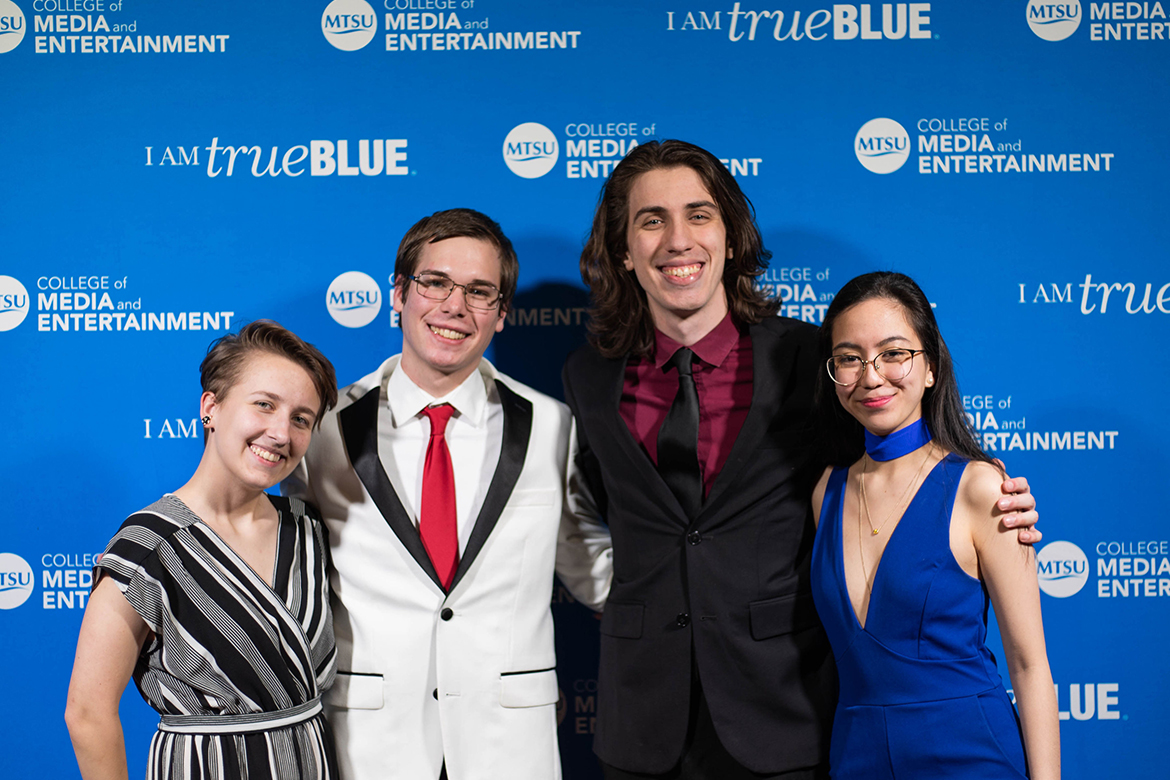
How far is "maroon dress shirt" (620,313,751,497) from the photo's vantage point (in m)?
1.92

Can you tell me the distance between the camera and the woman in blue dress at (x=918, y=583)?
1.59 m

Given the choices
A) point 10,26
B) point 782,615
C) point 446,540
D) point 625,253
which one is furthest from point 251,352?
point 10,26

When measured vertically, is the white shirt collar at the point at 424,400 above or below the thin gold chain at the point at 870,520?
above

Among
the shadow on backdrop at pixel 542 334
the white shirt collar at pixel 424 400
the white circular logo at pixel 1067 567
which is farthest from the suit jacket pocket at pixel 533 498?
the white circular logo at pixel 1067 567

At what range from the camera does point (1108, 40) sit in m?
2.51

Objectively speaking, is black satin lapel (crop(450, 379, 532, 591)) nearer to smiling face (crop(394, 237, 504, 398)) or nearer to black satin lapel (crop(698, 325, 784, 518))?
smiling face (crop(394, 237, 504, 398))

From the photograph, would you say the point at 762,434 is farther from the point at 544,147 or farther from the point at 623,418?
the point at 544,147

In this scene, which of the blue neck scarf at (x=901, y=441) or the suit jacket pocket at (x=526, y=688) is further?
the suit jacket pocket at (x=526, y=688)

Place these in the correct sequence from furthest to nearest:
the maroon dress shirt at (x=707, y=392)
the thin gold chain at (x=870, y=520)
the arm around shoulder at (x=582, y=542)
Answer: the arm around shoulder at (x=582, y=542) < the maroon dress shirt at (x=707, y=392) < the thin gold chain at (x=870, y=520)

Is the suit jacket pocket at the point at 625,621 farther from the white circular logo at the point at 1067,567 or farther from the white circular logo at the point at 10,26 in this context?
the white circular logo at the point at 10,26

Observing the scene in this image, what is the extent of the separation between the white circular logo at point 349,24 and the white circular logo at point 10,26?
0.98 meters

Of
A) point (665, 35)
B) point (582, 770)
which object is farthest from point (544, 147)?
point (582, 770)

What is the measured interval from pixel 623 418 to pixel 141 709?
1.88 meters

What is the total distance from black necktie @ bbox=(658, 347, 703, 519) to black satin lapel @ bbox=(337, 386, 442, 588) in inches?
24.4
